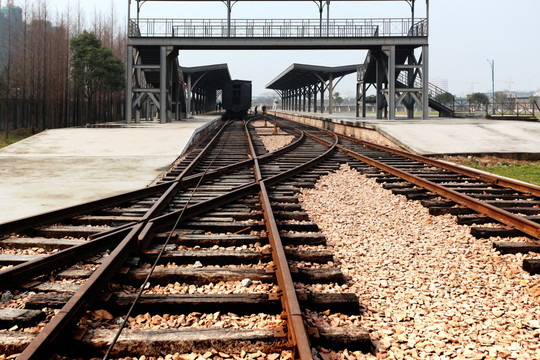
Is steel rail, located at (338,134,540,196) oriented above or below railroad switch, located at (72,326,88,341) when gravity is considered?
above

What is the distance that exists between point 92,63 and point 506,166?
90.3 ft

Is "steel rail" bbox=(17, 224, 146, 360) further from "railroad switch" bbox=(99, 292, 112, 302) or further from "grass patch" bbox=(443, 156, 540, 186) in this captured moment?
"grass patch" bbox=(443, 156, 540, 186)

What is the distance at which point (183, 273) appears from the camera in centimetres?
361

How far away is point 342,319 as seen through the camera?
9.87 feet

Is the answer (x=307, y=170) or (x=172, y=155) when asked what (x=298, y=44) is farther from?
(x=307, y=170)

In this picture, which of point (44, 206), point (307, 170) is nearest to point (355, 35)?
point (307, 170)

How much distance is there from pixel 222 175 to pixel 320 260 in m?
5.35

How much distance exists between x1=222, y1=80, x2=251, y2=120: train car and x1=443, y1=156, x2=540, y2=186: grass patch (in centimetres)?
2918

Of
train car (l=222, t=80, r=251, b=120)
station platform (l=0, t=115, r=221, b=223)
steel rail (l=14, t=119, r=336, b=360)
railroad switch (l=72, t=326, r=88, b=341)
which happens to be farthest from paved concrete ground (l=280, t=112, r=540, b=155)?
train car (l=222, t=80, r=251, b=120)

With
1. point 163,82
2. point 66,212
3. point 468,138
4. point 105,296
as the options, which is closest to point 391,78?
point 468,138

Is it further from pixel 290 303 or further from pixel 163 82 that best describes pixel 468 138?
pixel 163 82

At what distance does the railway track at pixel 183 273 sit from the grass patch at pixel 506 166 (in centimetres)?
338

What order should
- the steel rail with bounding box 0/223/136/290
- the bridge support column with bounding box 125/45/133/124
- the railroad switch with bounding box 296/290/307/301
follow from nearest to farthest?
the railroad switch with bounding box 296/290/307/301 < the steel rail with bounding box 0/223/136/290 < the bridge support column with bounding box 125/45/133/124

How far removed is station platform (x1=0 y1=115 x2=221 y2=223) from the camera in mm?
7082
